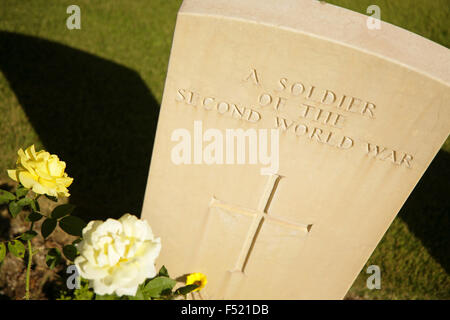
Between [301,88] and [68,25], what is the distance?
13.8 feet

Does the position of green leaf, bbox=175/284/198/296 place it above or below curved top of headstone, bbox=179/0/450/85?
below

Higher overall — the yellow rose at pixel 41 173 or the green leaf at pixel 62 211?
the yellow rose at pixel 41 173

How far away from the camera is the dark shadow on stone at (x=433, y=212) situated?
310 centimetres

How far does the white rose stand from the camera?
1.04 meters

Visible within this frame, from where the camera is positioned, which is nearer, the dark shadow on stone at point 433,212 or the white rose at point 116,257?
the white rose at point 116,257

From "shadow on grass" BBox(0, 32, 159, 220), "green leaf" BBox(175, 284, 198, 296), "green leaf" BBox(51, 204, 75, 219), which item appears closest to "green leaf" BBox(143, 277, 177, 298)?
"green leaf" BBox(175, 284, 198, 296)

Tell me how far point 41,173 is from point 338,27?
1.17 metres

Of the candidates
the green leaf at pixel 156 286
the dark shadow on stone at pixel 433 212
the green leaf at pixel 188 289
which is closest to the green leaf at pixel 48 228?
the green leaf at pixel 156 286

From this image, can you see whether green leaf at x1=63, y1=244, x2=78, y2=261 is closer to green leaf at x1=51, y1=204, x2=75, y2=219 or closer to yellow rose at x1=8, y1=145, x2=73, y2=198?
green leaf at x1=51, y1=204, x2=75, y2=219

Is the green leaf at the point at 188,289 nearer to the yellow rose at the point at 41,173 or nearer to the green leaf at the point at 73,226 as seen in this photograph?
the green leaf at the point at 73,226

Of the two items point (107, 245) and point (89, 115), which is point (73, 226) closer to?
point (107, 245)

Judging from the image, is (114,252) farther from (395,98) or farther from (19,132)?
(19,132)

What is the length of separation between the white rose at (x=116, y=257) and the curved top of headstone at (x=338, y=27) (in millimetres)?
813

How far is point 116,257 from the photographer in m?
1.04
